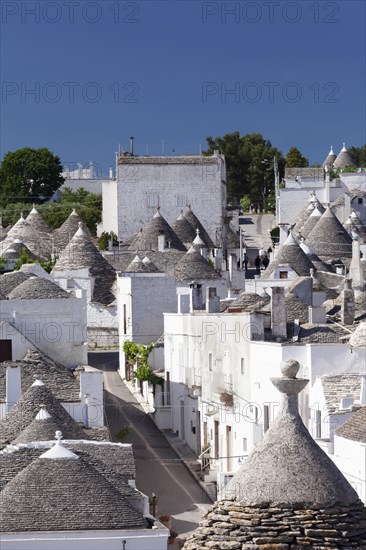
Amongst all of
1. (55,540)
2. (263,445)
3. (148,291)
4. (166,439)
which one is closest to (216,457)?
(166,439)

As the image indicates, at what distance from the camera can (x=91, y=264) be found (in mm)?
62719

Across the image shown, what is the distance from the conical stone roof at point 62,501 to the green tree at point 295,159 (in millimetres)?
76327

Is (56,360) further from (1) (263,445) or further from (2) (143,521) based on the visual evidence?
(1) (263,445)

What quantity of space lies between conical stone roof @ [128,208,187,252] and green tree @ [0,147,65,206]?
941 inches

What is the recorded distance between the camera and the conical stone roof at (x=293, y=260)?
2406 inches

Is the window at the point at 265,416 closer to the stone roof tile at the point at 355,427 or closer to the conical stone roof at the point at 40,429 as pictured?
the stone roof tile at the point at 355,427

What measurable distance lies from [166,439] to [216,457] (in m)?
4.61

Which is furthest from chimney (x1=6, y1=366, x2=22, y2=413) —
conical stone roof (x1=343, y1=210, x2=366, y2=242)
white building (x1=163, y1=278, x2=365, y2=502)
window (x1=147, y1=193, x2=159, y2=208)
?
conical stone roof (x1=343, y1=210, x2=366, y2=242)

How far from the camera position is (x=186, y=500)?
3534 centimetres

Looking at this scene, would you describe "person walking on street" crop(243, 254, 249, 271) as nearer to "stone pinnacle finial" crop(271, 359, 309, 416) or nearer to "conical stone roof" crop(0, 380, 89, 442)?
"conical stone roof" crop(0, 380, 89, 442)

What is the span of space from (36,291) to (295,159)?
53.2 meters

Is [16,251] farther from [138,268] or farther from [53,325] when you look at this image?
[53,325]

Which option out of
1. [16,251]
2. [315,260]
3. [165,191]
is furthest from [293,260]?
[165,191]

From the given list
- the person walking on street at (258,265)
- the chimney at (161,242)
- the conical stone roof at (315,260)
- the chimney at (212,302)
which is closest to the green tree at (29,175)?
the person walking on street at (258,265)
